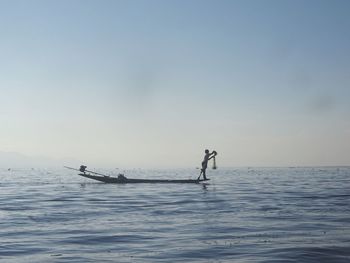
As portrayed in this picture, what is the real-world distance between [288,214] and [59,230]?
36.6 feet

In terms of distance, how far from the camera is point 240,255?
12.4 meters

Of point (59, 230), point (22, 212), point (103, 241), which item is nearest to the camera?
point (103, 241)

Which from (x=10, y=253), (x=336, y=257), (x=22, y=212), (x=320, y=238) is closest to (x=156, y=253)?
(x=10, y=253)

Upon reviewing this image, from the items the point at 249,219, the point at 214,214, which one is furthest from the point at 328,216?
the point at 214,214

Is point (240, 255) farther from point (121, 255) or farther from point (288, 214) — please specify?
point (288, 214)

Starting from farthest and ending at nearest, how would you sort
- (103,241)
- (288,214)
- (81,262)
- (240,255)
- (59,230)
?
1. (288,214)
2. (59,230)
3. (103,241)
4. (240,255)
5. (81,262)

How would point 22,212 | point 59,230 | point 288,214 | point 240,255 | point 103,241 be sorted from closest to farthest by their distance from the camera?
point 240,255 < point 103,241 < point 59,230 < point 288,214 < point 22,212

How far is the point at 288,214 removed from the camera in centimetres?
2186

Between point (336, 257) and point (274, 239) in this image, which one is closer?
point (336, 257)

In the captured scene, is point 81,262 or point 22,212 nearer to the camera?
point 81,262

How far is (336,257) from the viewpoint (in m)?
12.2

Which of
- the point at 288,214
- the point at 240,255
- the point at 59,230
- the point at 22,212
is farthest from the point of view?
the point at 22,212

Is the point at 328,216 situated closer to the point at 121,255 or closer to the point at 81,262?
the point at 121,255

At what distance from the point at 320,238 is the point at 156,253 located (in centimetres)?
596
